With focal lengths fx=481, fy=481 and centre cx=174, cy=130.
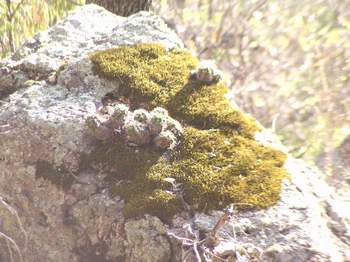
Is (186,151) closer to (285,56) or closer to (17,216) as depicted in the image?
(17,216)

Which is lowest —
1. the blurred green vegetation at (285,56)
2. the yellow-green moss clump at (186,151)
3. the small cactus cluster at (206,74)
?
the yellow-green moss clump at (186,151)

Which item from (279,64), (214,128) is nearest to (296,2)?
(279,64)

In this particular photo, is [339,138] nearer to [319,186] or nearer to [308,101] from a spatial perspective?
[308,101]

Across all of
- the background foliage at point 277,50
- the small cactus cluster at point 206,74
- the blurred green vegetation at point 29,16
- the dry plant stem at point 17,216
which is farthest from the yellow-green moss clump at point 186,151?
the blurred green vegetation at point 29,16

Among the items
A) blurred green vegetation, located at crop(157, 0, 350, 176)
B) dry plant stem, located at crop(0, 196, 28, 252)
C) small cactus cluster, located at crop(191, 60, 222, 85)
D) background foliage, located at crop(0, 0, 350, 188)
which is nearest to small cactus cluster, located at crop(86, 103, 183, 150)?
small cactus cluster, located at crop(191, 60, 222, 85)

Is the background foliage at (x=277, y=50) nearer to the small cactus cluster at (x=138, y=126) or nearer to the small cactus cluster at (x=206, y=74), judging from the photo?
the small cactus cluster at (x=206, y=74)

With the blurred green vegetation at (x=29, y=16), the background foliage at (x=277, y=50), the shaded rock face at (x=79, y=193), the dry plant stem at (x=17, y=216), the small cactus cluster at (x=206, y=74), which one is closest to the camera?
the shaded rock face at (x=79, y=193)
